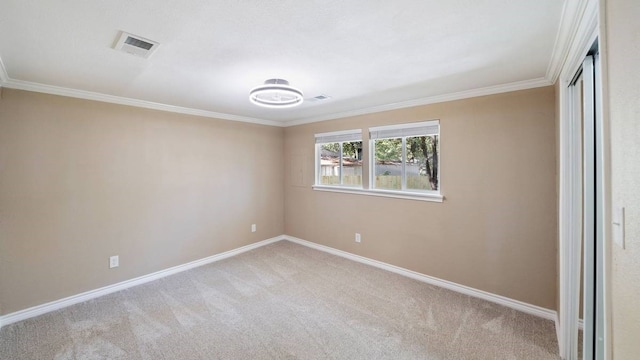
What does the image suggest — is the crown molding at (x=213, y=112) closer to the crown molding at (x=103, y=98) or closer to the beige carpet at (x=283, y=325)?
the crown molding at (x=103, y=98)

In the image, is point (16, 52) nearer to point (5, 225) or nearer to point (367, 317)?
point (5, 225)

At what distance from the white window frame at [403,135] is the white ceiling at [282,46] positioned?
1.50 ft

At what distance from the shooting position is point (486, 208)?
2.81m

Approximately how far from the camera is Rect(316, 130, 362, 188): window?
13.4ft

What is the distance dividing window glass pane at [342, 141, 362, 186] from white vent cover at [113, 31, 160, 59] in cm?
286

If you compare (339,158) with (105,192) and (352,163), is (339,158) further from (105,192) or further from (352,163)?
(105,192)

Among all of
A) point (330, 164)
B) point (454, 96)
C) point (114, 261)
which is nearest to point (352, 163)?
point (330, 164)

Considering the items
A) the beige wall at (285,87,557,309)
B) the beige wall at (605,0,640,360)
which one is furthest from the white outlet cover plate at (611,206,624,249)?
the beige wall at (285,87,557,309)

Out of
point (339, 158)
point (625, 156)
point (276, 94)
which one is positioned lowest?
point (625, 156)

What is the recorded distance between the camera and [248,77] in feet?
7.88

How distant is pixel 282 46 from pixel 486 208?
259 cm

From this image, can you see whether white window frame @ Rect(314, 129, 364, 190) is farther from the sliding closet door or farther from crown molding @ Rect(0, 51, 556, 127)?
the sliding closet door

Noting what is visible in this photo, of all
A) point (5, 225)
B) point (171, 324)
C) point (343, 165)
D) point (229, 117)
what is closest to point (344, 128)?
point (343, 165)

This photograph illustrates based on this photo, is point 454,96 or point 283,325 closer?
point 283,325
